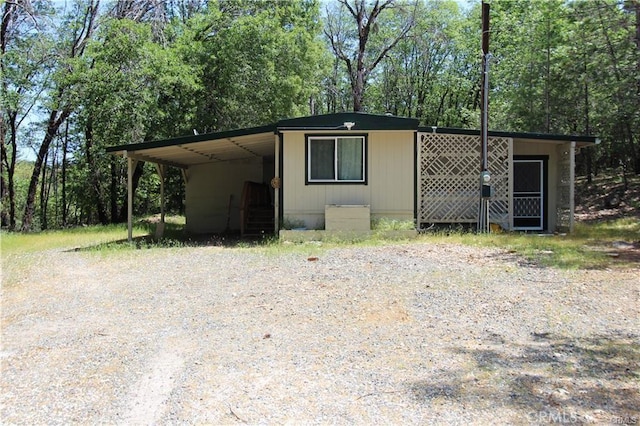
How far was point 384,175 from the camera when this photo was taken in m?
11.4

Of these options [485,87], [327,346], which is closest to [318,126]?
[485,87]

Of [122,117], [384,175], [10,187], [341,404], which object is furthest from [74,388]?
[10,187]

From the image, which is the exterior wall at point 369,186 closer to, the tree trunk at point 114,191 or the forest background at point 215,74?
the forest background at point 215,74

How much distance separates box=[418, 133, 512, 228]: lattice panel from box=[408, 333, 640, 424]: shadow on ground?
7.54 m

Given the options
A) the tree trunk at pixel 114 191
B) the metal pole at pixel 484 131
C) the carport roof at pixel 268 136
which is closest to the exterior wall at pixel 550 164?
the carport roof at pixel 268 136

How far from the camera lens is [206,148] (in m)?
12.7

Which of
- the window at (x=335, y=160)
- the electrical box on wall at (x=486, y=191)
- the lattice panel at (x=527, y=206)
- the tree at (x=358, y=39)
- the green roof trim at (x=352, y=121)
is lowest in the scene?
the lattice panel at (x=527, y=206)

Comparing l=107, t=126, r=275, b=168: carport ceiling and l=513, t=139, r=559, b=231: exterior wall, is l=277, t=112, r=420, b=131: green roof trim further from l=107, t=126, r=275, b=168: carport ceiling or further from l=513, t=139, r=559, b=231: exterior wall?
l=513, t=139, r=559, b=231: exterior wall

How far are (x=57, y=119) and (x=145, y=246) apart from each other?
12220mm

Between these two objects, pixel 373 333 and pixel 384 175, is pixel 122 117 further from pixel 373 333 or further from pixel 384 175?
pixel 373 333

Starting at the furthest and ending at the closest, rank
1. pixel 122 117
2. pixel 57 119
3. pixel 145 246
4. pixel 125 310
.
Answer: pixel 57 119 → pixel 122 117 → pixel 145 246 → pixel 125 310

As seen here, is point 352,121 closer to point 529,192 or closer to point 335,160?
point 335,160

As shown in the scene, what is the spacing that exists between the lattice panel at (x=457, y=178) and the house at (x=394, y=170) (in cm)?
2

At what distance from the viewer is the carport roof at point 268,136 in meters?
11.1
